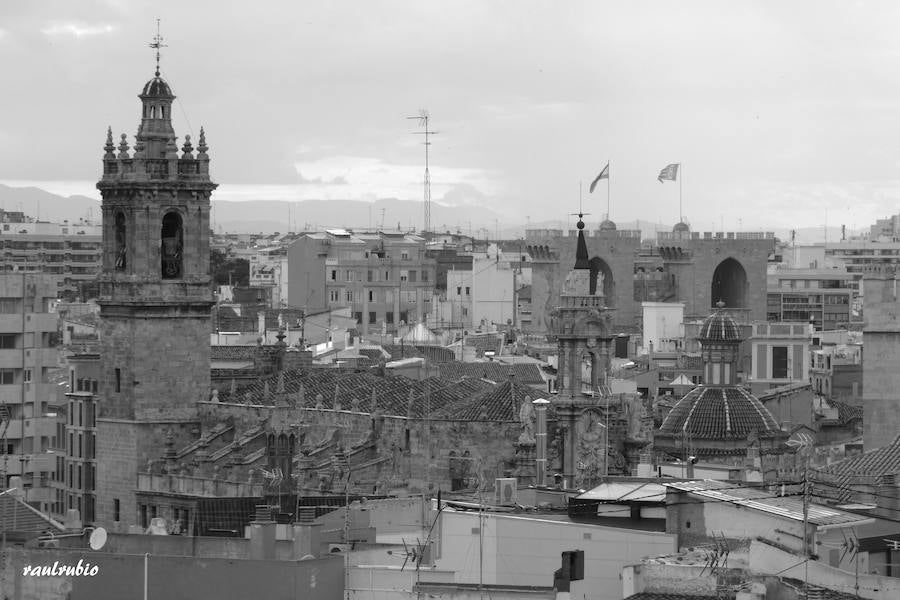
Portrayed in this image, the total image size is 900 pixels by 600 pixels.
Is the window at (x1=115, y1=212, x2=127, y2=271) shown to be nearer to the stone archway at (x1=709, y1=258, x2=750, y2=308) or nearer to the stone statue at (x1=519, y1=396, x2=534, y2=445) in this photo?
the stone statue at (x1=519, y1=396, x2=534, y2=445)

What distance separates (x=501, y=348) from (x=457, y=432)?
5623 centimetres

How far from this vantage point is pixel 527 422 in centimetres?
7119

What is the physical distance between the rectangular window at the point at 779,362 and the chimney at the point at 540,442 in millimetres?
44667

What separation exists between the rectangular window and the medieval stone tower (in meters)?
39.6

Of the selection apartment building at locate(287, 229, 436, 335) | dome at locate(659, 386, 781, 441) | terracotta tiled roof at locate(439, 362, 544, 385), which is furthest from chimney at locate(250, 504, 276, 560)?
apartment building at locate(287, 229, 436, 335)

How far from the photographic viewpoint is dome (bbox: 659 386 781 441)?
74812 millimetres

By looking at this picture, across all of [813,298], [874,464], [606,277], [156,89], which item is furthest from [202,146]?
[813,298]

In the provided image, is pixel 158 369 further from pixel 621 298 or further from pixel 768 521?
pixel 621 298

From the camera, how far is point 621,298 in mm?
152375

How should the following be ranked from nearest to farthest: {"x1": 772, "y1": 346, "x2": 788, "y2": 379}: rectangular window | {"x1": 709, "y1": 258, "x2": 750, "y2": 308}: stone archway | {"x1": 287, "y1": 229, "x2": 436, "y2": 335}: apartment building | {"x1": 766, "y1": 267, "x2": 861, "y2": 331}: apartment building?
{"x1": 772, "y1": 346, "x2": 788, "y2": 379}: rectangular window < {"x1": 709, "y1": 258, "x2": 750, "y2": 308}: stone archway < {"x1": 287, "y1": 229, "x2": 436, "y2": 335}: apartment building < {"x1": 766, "y1": 267, "x2": 861, "y2": 331}: apartment building

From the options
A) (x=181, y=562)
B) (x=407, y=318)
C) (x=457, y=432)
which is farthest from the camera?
(x=407, y=318)

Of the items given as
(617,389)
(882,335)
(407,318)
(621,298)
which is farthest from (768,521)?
(407,318)

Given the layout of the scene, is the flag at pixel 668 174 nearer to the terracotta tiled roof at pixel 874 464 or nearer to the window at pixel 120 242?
the window at pixel 120 242

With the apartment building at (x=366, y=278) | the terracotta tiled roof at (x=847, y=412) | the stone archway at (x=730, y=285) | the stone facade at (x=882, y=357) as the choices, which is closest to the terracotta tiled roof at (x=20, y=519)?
the stone facade at (x=882, y=357)
